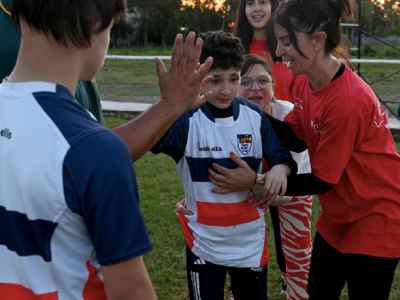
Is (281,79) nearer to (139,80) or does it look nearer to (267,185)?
(267,185)

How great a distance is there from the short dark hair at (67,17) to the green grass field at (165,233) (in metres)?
2.88

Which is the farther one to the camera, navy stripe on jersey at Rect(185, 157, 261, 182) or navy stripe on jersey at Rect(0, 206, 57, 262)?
navy stripe on jersey at Rect(185, 157, 261, 182)

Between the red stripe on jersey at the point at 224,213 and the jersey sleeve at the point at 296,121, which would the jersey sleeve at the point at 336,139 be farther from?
the red stripe on jersey at the point at 224,213

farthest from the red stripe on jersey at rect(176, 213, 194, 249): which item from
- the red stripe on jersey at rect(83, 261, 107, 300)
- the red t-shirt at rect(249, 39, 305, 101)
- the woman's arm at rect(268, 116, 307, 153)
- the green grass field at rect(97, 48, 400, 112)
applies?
the green grass field at rect(97, 48, 400, 112)

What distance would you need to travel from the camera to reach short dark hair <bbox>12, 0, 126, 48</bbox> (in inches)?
46.1

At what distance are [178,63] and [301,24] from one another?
2.49 feet

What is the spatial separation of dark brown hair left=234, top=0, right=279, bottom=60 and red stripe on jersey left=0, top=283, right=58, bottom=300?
8.40 feet

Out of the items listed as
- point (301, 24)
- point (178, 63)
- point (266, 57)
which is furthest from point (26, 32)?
point (266, 57)

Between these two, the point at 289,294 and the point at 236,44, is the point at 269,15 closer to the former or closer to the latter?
the point at 236,44

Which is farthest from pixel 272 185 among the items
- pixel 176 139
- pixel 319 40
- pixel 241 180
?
pixel 319 40

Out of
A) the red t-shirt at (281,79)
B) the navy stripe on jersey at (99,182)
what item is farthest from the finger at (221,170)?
the navy stripe on jersey at (99,182)

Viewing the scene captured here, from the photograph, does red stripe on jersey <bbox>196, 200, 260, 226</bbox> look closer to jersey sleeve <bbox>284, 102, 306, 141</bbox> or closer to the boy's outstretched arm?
jersey sleeve <bbox>284, 102, 306, 141</bbox>

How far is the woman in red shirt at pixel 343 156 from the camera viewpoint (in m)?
2.31

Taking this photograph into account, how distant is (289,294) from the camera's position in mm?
3432
